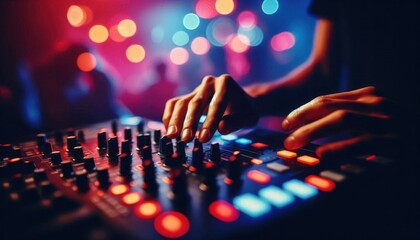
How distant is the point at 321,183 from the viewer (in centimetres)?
57

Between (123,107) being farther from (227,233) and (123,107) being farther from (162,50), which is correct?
(227,233)

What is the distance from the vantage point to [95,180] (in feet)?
2.08

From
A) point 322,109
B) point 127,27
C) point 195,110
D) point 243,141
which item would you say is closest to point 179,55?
point 127,27

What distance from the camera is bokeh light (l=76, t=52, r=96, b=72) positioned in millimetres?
2176

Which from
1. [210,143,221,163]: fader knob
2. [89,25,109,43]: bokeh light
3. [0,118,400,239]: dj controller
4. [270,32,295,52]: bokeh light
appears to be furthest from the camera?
[270,32,295,52]: bokeh light

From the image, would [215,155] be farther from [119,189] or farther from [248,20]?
[248,20]

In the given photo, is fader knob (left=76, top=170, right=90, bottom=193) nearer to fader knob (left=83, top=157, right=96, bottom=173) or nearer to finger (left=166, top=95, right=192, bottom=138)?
fader knob (left=83, top=157, right=96, bottom=173)

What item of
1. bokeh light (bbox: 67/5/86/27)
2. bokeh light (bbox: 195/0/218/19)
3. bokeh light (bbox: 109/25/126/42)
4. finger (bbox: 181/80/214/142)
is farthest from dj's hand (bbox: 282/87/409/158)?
bokeh light (bbox: 195/0/218/19)

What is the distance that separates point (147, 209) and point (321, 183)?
0.38 metres

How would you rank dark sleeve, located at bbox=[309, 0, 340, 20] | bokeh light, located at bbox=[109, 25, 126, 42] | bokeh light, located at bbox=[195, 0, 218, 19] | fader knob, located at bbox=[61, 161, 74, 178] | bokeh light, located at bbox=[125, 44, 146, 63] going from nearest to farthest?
fader knob, located at bbox=[61, 161, 74, 178] < dark sleeve, located at bbox=[309, 0, 340, 20] < bokeh light, located at bbox=[109, 25, 126, 42] < bokeh light, located at bbox=[125, 44, 146, 63] < bokeh light, located at bbox=[195, 0, 218, 19]

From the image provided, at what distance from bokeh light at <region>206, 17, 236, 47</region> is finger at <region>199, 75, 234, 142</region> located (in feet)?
16.6

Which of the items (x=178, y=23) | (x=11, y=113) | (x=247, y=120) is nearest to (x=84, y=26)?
(x=178, y=23)

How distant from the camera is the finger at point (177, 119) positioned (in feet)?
3.13

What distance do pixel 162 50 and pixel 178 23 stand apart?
61 centimetres
